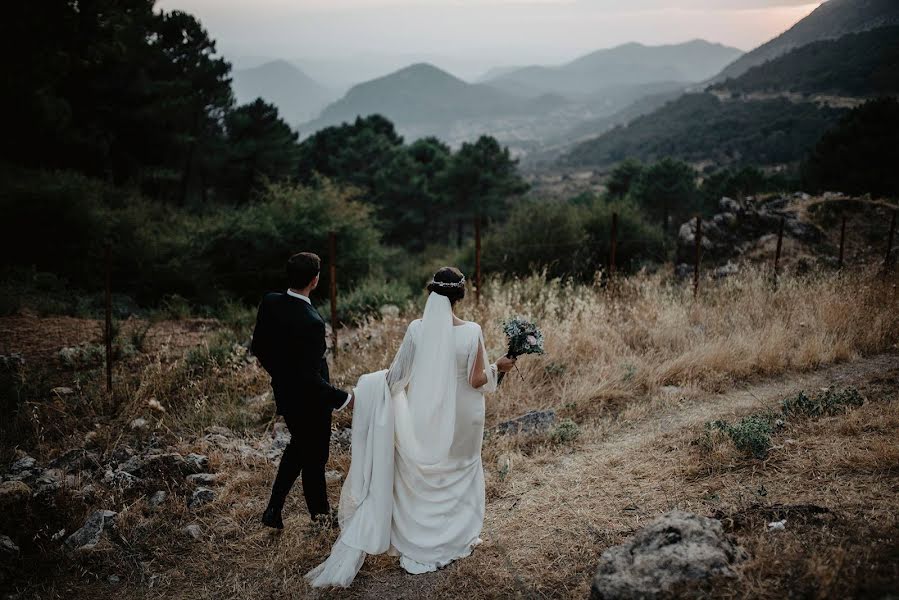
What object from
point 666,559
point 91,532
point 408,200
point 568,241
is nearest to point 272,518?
point 91,532

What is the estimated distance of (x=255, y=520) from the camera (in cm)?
425

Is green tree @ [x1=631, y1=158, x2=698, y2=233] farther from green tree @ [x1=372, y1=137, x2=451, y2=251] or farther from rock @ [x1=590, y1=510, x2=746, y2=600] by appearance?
rock @ [x1=590, y1=510, x2=746, y2=600]

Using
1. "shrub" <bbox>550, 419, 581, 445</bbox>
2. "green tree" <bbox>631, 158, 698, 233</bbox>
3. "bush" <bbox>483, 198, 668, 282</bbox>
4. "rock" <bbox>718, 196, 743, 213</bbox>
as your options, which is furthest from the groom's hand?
"green tree" <bbox>631, 158, 698, 233</bbox>

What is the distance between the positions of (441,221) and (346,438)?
34591mm

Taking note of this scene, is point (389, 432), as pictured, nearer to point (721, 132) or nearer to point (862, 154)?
point (862, 154)

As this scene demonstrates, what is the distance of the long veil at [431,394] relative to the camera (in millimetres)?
3467

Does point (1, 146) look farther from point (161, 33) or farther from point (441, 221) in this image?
point (441, 221)

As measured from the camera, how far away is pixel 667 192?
3284cm

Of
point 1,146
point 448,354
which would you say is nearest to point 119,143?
point 1,146

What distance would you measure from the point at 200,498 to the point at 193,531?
1.29 ft

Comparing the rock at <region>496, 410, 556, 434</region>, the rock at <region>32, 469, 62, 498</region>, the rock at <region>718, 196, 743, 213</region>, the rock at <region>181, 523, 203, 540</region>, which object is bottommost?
the rock at <region>181, 523, 203, 540</region>

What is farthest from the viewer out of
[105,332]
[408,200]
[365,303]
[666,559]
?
[408,200]

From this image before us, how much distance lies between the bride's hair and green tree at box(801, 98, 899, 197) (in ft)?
83.5

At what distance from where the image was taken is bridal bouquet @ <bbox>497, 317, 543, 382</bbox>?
3.77 metres
